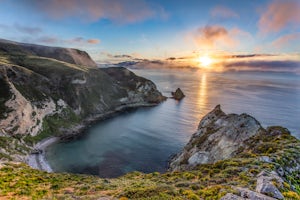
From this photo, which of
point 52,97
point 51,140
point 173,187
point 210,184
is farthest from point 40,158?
point 210,184

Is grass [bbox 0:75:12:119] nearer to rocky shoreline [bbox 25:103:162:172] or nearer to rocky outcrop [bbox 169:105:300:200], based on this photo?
rocky shoreline [bbox 25:103:162:172]

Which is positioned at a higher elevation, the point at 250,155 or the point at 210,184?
the point at 210,184

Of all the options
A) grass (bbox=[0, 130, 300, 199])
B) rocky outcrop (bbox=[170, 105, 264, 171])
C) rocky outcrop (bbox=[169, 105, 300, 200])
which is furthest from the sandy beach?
rocky outcrop (bbox=[170, 105, 264, 171])

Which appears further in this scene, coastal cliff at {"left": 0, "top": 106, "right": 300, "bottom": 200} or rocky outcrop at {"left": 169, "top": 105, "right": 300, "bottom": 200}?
coastal cliff at {"left": 0, "top": 106, "right": 300, "bottom": 200}

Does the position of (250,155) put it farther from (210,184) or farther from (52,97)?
(52,97)

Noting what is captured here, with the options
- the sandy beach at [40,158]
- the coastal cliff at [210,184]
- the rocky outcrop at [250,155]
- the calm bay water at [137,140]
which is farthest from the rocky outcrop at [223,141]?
the sandy beach at [40,158]

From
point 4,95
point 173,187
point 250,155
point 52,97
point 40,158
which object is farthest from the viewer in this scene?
point 52,97

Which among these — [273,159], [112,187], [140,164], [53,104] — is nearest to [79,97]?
[53,104]
